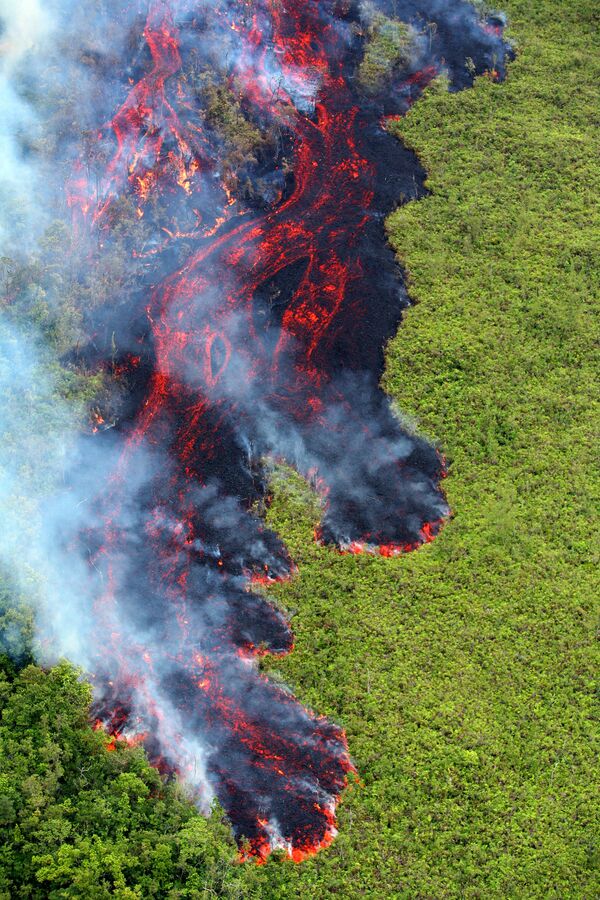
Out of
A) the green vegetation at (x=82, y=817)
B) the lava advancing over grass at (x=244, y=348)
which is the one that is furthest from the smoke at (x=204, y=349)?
the green vegetation at (x=82, y=817)

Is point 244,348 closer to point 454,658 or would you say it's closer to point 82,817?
point 454,658

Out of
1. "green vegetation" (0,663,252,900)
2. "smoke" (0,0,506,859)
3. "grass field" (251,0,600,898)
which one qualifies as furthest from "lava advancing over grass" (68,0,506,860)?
"green vegetation" (0,663,252,900)

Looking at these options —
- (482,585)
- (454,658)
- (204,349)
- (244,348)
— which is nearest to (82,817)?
(454,658)

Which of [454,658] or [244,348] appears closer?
[454,658]

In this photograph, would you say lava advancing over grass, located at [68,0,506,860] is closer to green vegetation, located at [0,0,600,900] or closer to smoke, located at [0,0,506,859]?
smoke, located at [0,0,506,859]

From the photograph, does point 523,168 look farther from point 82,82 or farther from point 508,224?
point 82,82

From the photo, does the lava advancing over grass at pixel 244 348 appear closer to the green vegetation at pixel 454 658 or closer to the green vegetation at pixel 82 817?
the green vegetation at pixel 454 658
